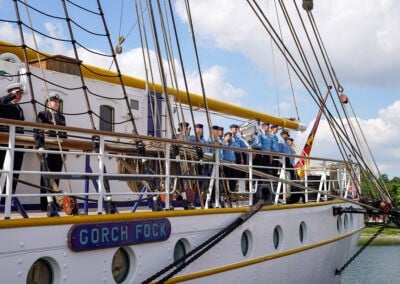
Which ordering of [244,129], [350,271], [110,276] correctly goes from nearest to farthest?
[110,276] < [244,129] < [350,271]

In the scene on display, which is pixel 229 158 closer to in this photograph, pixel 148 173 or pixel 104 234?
pixel 148 173

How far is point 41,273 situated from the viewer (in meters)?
4.44

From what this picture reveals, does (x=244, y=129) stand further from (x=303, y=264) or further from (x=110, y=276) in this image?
(x=110, y=276)

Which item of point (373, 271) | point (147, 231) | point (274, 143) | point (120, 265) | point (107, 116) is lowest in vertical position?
point (373, 271)

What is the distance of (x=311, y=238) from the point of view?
858 cm

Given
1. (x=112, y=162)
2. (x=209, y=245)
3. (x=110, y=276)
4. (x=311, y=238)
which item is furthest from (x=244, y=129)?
(x=110, y=276)

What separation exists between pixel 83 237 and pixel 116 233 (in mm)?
400

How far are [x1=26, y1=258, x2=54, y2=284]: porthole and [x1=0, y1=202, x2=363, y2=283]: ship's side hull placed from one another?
1.9 inches

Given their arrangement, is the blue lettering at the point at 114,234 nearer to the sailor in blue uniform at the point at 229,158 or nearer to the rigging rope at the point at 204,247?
the rigging rope at the point at 204,247

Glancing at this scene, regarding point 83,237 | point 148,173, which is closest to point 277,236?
point 148,173

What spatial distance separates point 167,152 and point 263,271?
2437mm

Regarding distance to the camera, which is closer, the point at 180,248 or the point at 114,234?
the point at 114,234

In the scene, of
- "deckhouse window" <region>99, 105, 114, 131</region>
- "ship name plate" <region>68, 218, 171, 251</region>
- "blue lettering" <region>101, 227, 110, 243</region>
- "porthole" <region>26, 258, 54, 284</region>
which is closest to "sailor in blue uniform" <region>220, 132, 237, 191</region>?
"deckhouse window" <region>99, 105, 114, 131</region>

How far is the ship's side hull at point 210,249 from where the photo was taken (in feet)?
13.8
